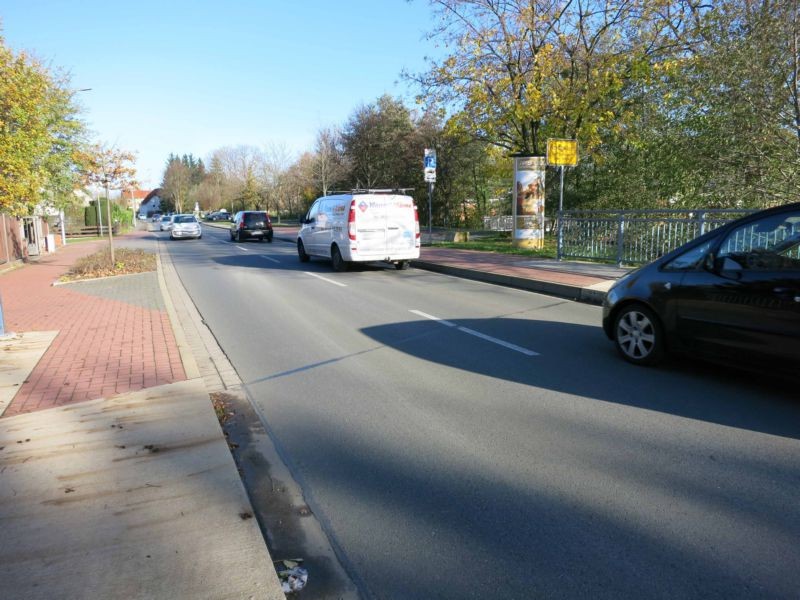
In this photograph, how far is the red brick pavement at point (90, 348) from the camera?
5809 millimetres

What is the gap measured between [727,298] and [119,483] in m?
5.22

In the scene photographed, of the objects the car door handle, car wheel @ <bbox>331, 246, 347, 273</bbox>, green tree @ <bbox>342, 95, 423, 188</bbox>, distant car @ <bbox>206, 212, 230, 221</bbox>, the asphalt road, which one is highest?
green tree @ <bbox>342, 95, 423, 188</bbox>

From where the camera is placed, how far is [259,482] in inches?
159

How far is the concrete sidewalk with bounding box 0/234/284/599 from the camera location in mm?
2867

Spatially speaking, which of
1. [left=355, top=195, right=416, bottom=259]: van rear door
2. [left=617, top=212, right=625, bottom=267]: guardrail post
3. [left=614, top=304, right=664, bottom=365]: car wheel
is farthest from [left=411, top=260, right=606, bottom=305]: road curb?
[left=614, top=304, right=664, bottom=365]: car wheel

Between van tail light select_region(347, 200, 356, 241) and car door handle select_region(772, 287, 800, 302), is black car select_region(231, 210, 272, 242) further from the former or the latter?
car door handle select_region(772, 287, 800, 302)

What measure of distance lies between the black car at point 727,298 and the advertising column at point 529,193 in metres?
14.1

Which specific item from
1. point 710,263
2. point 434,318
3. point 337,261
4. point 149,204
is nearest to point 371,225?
point 337,261

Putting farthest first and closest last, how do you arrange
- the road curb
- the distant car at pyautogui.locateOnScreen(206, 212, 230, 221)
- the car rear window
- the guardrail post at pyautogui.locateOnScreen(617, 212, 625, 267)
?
the distant car at pyautogui.locateOnScreen(206, 212, 230, 221) < the car rear window < the guardrail post at pyautogui.locateOnScreen(617, 212, 625, 267) < the road curb

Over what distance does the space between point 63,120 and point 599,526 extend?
110 feet

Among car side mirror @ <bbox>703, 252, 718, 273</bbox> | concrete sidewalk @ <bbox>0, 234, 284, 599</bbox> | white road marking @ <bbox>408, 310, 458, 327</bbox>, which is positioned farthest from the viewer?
white road marking @ <bbox>408, 310, 458, 327</bbox>

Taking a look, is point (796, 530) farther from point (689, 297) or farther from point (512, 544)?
point (689, 297)

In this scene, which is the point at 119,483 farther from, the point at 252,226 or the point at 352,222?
the point at 252,226

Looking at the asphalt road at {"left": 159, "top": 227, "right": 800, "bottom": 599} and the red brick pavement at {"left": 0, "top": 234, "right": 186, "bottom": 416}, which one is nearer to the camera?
the asphalt road at {"left": 159, "top": 227, "right": 800, "bottom": 599}
